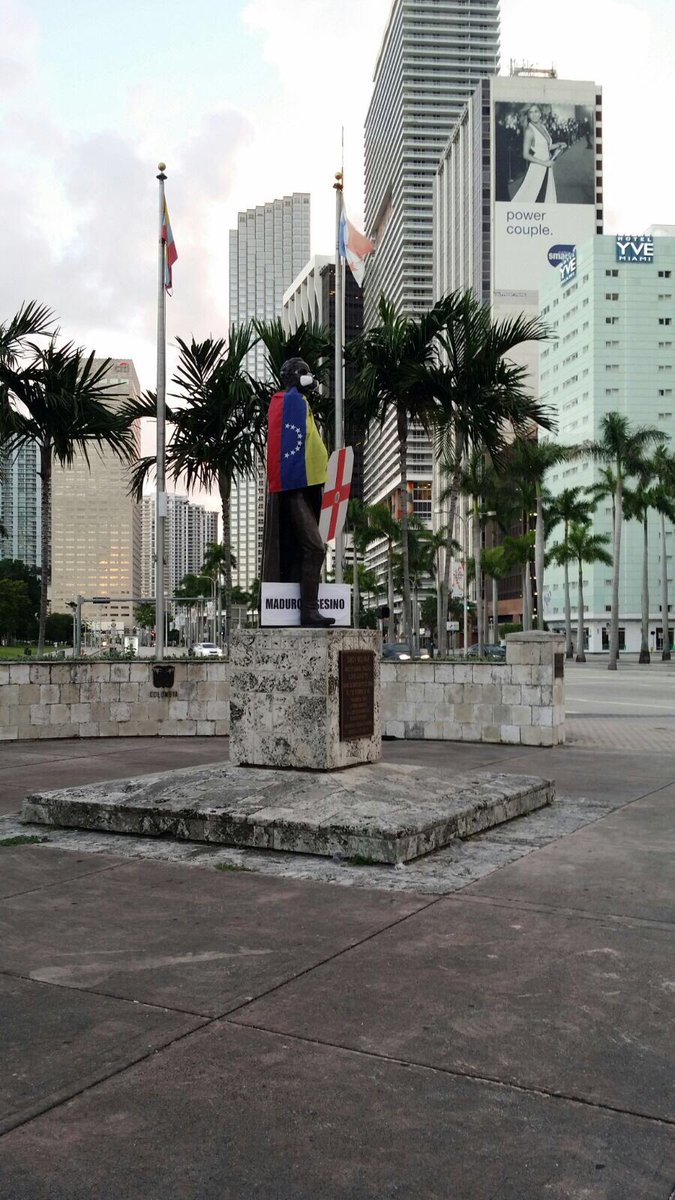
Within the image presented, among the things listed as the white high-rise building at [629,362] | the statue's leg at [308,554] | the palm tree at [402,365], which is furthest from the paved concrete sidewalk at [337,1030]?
the white high-rise building at [629,362]

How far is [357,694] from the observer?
9031 millimetres

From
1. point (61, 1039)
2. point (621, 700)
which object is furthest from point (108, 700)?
point (621, 700)

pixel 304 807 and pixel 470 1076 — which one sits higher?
pixel 304 807

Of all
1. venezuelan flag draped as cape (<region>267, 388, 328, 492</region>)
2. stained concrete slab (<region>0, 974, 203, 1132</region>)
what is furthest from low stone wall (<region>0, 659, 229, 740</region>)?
stained concrete slab (<region>0, 974, 203, 1132</region>)

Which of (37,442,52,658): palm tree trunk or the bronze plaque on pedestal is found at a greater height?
(37,442,52,658): palm tree trunk

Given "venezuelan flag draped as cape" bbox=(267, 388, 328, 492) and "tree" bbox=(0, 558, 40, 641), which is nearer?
"venezuelan flag draped as cape" bbox=(267, 388, 328, 492)

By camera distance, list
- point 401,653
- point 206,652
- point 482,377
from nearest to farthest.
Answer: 1. point 482,377
2. point 401,653
3. point 206,652

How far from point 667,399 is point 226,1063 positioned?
12088 centimetres

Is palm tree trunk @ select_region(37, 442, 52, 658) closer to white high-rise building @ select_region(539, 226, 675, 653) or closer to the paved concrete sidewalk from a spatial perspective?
the paved concrete sidewalk

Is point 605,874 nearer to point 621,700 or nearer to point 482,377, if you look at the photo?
point 482,377

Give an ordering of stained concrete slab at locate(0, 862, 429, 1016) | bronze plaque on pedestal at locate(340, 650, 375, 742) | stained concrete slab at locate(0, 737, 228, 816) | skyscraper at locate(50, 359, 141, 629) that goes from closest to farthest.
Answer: stained concrete slab at locate(0, 862, 429, 1016) < bronze plaque on pedestal at locate(340, 650, 375, 742) < stained concrete slab at locate(0, 737, 228, 816) < skyscraper at locate(50, 359, 141, 629)

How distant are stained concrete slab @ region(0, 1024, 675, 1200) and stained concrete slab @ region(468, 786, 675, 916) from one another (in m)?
2.56

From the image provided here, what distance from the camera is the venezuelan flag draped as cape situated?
923 centimetres

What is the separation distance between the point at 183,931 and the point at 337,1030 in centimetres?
155
